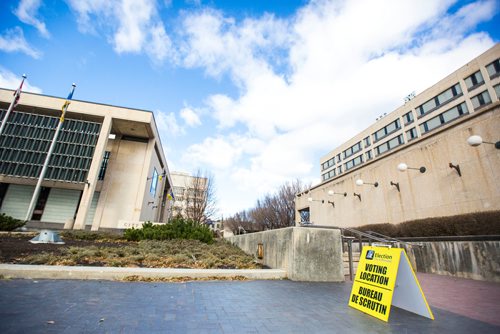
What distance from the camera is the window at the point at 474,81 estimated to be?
27.9 m

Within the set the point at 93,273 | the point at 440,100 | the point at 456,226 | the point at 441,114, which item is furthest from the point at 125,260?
the point at 440,100

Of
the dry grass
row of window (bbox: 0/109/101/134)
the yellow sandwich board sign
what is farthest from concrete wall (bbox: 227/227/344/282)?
row of window (bbox: 0/109/101/134)

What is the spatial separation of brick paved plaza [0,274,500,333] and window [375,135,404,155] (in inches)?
1648

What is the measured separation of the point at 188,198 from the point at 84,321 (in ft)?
89.4

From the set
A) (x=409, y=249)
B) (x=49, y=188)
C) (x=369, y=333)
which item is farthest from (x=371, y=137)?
(x=49, y=188)

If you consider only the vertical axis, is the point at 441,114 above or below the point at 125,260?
above

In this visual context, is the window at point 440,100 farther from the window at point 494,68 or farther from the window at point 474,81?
the window at point 494,68

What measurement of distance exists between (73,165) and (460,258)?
103ft

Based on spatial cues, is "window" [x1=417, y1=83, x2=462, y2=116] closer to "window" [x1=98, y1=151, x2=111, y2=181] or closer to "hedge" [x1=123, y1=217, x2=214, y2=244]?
"hedge" [x1=123, y1=217, x2=214, y2=244]

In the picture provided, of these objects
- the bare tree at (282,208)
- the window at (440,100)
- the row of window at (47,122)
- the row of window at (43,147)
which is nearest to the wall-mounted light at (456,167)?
the bare tree at (282,208)

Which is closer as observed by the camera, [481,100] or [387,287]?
[387,287]

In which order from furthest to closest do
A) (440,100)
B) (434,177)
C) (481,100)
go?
1. (440,100)
2. (481,100)
3. (434,177)

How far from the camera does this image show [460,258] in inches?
284

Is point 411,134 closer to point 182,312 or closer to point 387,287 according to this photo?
point 387,287
